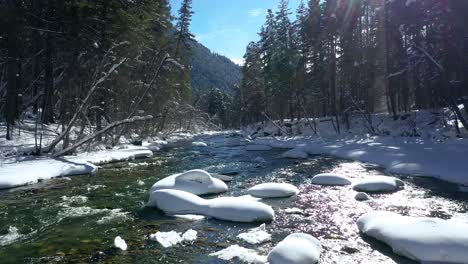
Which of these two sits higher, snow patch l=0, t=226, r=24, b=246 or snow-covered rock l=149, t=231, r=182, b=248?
snow patch l=0, t=226, r=24, b=246

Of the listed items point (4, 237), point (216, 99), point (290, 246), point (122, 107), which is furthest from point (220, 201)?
point (216, 99)

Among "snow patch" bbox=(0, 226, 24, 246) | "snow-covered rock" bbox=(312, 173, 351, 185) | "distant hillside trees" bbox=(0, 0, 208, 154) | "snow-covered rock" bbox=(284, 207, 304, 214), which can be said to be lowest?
"snow-covered rock" bbox=(284, 207, 304, 214)

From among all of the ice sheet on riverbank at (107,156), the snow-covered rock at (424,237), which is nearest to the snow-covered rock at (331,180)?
the snow-covered rock at (424,237)

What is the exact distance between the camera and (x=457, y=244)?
6.80 metres

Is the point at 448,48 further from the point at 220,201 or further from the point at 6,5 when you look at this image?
the point at 6,5

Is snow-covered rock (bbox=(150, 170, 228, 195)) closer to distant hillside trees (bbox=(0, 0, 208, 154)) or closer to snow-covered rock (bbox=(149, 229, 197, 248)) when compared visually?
snow-covered rock (bbox=(149, 229, 197, 248))

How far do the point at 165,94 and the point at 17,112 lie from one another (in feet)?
68.9

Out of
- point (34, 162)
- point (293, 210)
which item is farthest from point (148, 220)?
point (34, 162)

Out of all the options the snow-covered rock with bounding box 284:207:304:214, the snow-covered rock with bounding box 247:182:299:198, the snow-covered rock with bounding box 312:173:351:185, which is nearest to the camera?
the snow-covered rock with bounding box 284:207:304:214

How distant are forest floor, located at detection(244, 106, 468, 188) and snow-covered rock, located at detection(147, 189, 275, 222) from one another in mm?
8346

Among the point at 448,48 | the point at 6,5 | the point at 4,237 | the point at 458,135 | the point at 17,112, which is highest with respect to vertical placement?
the point at 6,5

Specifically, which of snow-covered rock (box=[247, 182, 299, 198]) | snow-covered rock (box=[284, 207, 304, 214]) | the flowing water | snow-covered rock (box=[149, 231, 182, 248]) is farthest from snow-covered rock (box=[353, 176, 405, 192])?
snow-covered rock (box=[149, 231, 182, 248])

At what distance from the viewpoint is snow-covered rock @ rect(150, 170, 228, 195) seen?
12805 mm

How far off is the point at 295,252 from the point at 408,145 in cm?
1742
